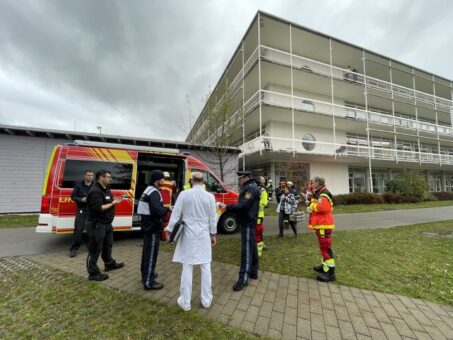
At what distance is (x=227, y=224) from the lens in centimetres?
720

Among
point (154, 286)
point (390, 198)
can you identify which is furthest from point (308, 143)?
point (154, 286)

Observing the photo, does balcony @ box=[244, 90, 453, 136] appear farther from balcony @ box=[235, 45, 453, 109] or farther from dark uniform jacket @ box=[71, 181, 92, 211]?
dark uniform jacket @ box=[71, 181, 92, 211]

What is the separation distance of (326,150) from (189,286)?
58.0 feet

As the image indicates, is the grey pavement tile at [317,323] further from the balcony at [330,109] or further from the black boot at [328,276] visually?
the balcony at [330,109]

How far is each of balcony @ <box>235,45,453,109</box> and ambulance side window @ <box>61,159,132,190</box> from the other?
12.9 meters

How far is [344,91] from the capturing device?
19.4m

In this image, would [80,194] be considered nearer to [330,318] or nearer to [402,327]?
[330,318]

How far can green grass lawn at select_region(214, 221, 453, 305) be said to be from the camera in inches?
141

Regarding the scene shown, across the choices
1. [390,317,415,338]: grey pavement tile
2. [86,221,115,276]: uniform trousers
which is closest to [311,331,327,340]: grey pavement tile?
[390,317,415,338]: grey pavement tile

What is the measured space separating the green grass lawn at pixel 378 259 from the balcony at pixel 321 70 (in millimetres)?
13012

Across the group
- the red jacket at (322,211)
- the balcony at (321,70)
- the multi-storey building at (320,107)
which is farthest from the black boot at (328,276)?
the balcony at (321,70)

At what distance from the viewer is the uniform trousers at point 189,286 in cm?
270

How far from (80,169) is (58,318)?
399cm

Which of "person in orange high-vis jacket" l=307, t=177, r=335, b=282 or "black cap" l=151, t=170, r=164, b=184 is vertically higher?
"black cap" l=151, t=170, r=164, b=184
